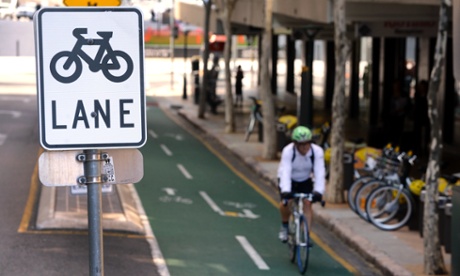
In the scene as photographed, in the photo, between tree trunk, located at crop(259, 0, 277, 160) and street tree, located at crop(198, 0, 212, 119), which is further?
street tree, located at crop(198, 0, 212, 119)

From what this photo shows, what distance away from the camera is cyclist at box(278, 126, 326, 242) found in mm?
13141

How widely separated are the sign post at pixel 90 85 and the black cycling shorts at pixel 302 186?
839 centimetres

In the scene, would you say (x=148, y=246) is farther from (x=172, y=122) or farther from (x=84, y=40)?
(x=172, y=122)

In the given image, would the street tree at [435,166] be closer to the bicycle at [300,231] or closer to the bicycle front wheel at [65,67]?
the bicycle at [300,231]

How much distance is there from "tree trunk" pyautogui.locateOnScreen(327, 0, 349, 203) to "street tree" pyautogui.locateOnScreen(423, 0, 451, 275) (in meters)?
5.59

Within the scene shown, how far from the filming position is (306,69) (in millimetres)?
23312

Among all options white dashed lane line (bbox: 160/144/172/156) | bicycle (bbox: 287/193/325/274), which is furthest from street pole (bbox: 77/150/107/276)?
white dashed lane line (bbox: 160/144/172/156)

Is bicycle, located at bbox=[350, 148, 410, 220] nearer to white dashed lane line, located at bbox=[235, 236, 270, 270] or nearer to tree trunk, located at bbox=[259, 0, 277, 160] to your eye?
white dashed lane line, located at bbox=[235, 236, 270, 270]

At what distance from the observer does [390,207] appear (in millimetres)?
16203

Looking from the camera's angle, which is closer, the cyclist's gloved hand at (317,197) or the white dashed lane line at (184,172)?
the cyclist's gloved hand at (317,197)

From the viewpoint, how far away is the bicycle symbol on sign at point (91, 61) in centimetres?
530

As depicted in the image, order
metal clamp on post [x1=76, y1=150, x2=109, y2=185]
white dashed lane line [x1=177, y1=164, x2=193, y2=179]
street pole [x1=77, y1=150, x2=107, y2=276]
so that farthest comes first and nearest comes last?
white dashed lane line [x1=177, y1=164, x2=193, y2=179], metal clamp on post [x1=76, y1=150, x2=109, y2=185], street pole [x1=77, y1=150, x2=107, y2=276]

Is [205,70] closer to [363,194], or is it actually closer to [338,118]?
[338,118]

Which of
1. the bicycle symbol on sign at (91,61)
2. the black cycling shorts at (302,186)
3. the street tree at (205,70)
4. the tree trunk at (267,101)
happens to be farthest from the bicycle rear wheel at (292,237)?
the street tree at (205,70)
